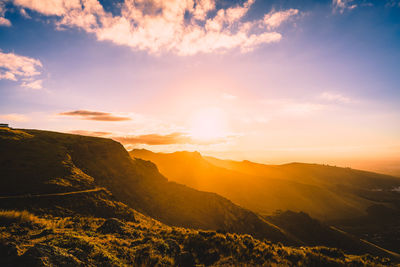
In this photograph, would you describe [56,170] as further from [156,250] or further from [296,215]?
[296,215]

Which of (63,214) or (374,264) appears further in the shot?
(63,214)

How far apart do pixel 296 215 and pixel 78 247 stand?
108 meters

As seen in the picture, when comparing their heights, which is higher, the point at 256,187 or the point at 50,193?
the point at 50,193

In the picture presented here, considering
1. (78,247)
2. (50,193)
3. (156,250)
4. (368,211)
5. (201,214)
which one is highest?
(78,247)

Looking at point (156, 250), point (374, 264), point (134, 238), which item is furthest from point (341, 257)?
point (134, 238)

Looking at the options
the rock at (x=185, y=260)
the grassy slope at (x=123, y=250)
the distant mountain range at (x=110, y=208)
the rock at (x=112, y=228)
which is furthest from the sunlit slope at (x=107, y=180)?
the rock at (x=185, y=260)

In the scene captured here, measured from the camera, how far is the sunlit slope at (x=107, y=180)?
36.7m

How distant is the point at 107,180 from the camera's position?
167ft

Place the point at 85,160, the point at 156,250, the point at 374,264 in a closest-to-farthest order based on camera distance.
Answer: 1. the point at 156,250
2. the point at 374,264
3. the point at 85,160

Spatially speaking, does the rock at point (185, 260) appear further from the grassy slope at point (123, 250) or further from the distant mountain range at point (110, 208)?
the distant mountain range at point (110, 208)

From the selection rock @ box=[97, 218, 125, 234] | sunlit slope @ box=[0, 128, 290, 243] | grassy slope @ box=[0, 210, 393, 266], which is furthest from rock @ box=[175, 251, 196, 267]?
sunlit slope @ box=[0, 128, 290, 243]

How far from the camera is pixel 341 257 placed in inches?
692

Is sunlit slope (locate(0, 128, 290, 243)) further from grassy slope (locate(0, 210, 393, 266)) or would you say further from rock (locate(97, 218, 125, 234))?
grassy slope (locate(0, 210, 393, 266))

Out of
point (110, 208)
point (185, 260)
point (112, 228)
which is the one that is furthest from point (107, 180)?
point (185, 260)
